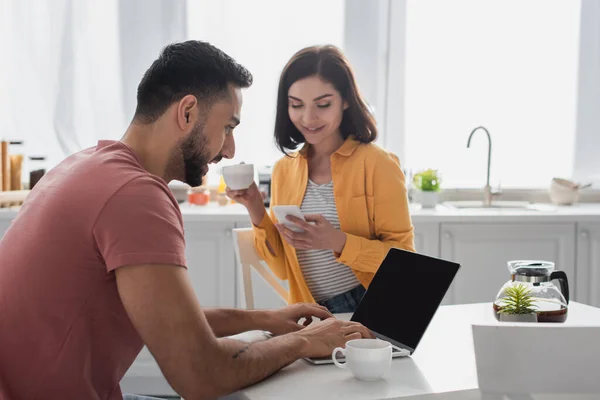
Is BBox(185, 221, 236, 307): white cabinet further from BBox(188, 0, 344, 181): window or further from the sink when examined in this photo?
the sink

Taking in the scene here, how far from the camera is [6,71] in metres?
3.70

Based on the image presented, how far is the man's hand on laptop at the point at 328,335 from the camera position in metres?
1.42

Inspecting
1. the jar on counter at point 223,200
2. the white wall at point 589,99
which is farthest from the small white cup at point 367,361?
the white wall at point 589,99

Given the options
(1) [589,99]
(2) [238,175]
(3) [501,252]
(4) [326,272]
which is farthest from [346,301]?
(1) [589,99]

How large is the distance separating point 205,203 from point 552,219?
5.34 feet

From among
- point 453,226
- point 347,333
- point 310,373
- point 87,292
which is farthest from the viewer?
point 453,226

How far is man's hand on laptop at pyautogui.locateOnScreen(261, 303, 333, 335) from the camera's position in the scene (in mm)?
1653

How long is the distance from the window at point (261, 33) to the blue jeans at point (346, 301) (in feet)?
5.13

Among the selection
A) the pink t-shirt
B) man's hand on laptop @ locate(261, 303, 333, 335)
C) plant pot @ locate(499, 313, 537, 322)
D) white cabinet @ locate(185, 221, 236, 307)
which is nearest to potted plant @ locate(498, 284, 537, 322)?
plant pot @ locate(499, 313, 537, 322)

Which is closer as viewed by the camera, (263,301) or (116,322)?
(116,322)

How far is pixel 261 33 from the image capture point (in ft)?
12.1

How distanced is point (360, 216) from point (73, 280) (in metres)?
1.20

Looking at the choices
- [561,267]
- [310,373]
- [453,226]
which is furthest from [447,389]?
[561,267]

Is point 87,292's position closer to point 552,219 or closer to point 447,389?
point 447,389
